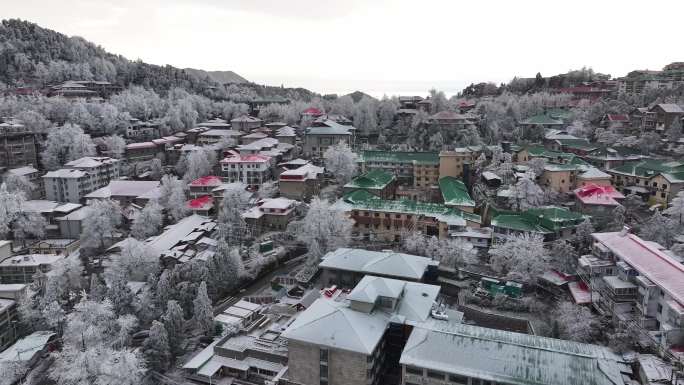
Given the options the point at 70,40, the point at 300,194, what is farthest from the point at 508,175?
the point at 70,40

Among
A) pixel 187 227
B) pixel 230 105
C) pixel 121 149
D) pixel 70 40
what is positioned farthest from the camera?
pixel 70 40

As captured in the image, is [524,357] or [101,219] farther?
[101,219]

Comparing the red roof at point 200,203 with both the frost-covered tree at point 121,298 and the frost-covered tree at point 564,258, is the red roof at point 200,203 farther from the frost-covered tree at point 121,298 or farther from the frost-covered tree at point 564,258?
the frost-covered tree at point 564,258

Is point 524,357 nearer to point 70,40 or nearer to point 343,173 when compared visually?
point 343,173

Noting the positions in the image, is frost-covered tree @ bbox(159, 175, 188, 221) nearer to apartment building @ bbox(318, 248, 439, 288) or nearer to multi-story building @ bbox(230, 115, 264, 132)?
apartment building @ bbox(318, 248, 439, 288)

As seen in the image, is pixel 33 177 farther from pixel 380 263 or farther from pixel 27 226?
pixel 380 263

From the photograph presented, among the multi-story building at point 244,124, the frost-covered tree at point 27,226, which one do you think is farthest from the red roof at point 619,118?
the frost-covered tree at point 27,226

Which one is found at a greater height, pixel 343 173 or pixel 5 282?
pixel 343 173
